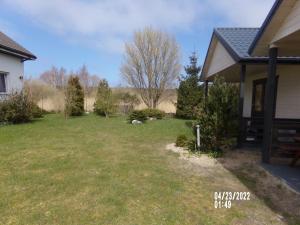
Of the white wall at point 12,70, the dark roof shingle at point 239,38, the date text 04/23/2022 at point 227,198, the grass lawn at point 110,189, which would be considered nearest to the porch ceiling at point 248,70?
the dark roof shingle at point 239,38

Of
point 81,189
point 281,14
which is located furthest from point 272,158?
point 81,189

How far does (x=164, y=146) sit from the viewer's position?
24.5 feet

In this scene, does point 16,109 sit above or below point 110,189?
above

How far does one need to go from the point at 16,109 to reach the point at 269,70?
11.2 metres

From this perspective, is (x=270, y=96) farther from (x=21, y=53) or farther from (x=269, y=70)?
(x=21, y=53)

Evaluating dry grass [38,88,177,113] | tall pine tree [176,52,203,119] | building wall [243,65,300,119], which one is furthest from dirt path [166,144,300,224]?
dry grass [38,88,177,113]

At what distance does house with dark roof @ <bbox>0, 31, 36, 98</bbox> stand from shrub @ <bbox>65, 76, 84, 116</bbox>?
3093 millimetres

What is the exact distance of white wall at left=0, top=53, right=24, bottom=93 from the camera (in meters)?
11.6

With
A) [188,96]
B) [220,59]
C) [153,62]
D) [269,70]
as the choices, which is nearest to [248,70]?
[220,59]

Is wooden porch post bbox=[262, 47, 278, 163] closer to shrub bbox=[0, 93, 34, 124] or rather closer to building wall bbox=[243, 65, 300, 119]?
building wall bbox=[243, 65, 300, 119]

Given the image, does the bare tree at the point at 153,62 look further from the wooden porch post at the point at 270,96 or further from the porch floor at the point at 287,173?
the porch floor at the point at 287,173

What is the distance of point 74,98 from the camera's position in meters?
16.1

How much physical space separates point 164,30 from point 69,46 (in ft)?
29.8

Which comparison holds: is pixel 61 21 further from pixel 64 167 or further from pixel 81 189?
pixel 81 189
